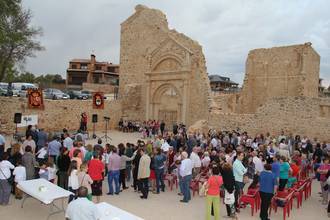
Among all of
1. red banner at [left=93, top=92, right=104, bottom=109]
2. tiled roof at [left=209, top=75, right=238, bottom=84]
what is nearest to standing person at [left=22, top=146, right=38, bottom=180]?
A: red banner at [left=93, top=92, right=104, bottom=109]

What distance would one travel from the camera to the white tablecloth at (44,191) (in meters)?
6.52

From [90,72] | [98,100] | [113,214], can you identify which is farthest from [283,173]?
[90,72]

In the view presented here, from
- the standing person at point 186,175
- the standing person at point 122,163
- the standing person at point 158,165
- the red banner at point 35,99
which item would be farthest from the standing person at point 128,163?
the red banner at point 35,99

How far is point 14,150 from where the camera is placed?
8539 millimetres

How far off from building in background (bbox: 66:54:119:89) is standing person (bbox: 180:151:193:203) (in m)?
50.1

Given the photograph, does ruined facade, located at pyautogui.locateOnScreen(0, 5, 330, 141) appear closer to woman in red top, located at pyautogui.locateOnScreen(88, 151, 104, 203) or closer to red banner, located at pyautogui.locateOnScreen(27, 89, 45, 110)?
red banner, located at pyautogui.locateOnScreen(27, 89, 45, 110)

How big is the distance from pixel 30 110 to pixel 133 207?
13455mm

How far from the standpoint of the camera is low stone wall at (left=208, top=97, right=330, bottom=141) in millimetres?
15648

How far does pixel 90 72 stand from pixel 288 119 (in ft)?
154

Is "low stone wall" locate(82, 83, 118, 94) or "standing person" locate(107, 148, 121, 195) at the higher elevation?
"low stone wall" locate(82, 83, 118, 94)

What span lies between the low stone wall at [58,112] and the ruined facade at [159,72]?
57.3 inches

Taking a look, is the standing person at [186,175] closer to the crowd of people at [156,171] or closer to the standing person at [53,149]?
the crowd of people at [156,171]

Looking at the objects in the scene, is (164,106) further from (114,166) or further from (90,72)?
(90,72)

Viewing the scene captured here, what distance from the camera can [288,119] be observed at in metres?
16.5
